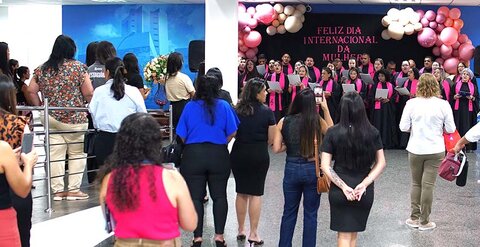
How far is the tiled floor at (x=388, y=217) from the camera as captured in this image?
5992 mm

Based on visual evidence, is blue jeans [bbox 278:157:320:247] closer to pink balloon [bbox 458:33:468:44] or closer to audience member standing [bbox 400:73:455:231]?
audience member standing [bbox 400:73:455:231]

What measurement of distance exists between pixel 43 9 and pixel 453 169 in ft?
48.6

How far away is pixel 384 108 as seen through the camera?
13344 mm

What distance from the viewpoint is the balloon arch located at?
14336 mm

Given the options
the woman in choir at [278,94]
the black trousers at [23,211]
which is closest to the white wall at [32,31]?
the woman in choir at [278,94]

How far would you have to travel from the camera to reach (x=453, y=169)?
582 cm

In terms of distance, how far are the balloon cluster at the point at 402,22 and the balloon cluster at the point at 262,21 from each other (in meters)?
2.00

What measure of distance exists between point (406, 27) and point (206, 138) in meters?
10.4

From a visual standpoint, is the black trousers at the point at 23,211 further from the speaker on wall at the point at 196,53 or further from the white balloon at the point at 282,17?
the white balloon at the point at 282,17

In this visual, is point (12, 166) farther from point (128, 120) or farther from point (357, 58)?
point (357, 58)

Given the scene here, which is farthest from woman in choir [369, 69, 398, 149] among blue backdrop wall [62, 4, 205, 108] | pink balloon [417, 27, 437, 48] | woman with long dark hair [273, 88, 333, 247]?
woman with long dark hair [273, 88, 333, 247]

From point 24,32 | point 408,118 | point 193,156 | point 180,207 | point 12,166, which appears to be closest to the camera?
point 180,207

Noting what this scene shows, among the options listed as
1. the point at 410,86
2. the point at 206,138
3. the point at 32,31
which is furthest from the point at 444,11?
the point at 32,31

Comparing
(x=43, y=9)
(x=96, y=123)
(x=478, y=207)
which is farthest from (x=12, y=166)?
(x=43, y=9)
